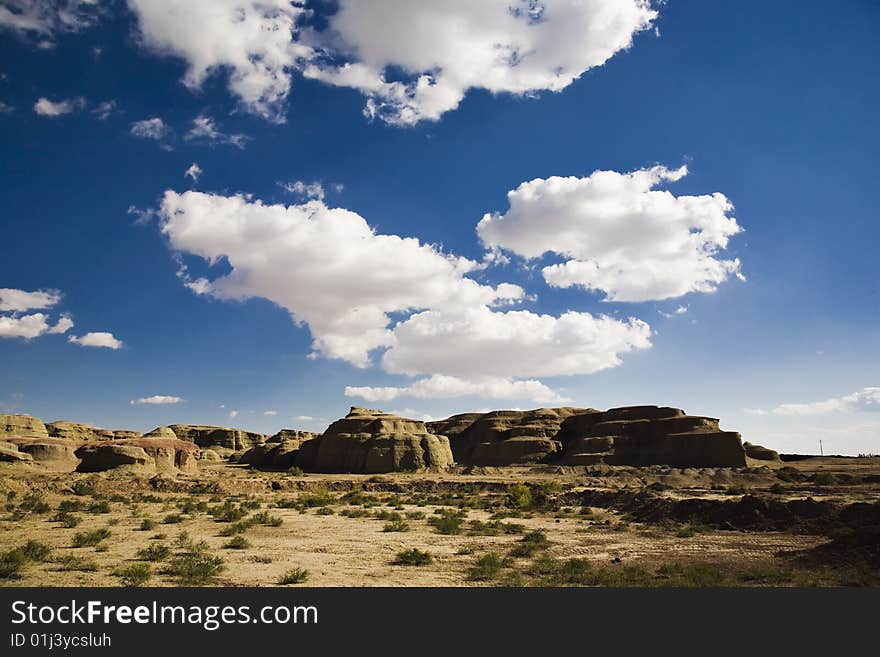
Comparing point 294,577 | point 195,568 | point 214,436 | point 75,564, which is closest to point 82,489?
point 75,564

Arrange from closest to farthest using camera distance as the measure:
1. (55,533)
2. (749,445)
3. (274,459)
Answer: (55,533) < (274,459) < (749,445)

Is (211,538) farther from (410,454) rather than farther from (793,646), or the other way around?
(410,454)

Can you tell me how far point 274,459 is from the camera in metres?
97.1

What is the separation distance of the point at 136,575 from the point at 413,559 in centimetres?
694

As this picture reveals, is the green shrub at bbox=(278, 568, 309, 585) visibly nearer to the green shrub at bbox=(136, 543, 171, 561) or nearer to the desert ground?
the desert ground

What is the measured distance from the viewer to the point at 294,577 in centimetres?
1217

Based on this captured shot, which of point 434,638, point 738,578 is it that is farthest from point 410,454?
point 434,638

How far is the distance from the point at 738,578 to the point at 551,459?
9046cm

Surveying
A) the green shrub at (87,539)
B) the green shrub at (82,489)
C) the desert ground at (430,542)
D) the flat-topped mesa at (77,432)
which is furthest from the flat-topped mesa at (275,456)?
the green shrub at (87,539)

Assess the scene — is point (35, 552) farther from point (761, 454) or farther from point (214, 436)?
point (214, 436)

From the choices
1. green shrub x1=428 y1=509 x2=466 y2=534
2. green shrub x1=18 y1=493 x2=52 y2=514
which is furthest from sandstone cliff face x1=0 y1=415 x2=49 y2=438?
green shrub x1=428 y1=509 x2=466 y2=534

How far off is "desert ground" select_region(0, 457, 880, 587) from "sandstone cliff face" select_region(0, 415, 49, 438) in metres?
71.4

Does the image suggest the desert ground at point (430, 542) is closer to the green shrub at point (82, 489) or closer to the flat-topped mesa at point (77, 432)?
the green shrub at point (82, 489)

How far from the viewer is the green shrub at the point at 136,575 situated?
11.6 meters
